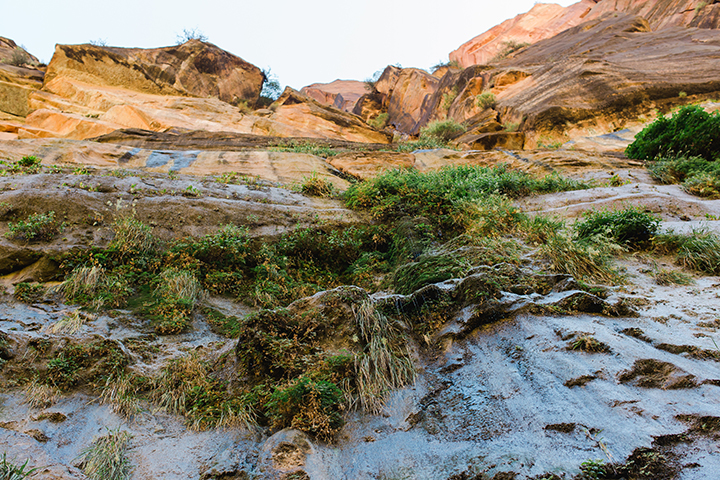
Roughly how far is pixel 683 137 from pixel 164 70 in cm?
2831

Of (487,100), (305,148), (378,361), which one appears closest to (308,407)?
(378,361)

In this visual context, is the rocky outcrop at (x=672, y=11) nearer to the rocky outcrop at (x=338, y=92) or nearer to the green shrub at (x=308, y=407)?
the rocky outcrop at (x=338, y=92)

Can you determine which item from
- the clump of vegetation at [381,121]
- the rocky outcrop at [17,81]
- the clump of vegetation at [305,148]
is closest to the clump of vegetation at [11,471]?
the clump of vegetation at [305,148]

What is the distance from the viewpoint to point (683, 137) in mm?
9711

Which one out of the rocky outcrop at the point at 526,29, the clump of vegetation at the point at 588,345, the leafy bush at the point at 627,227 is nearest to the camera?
the clump of vegetation at the point at 588,345

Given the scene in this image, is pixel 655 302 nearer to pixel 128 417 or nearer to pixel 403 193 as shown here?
pixel 403 193

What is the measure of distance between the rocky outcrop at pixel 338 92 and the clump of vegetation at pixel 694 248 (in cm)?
4791

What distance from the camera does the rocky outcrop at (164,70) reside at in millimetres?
21938

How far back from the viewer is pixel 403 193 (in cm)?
848

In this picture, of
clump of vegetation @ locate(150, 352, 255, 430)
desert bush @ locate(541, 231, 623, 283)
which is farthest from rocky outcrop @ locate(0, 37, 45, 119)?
desert bush @ locate(541, 231, 623, 283)

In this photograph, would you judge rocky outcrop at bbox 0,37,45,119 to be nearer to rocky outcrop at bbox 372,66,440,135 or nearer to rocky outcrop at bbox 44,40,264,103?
rocky outcrop at bbox 44,40,264,103

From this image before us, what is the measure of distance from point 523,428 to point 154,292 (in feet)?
17.3

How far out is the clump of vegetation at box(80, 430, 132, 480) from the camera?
2936mm

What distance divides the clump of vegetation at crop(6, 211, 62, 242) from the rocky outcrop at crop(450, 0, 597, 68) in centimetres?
4312
